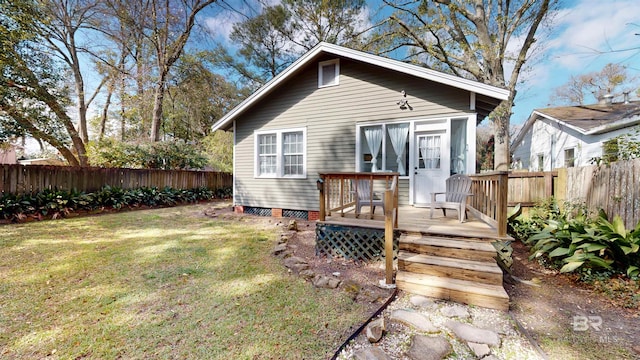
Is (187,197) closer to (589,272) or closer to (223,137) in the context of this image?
(223,137)

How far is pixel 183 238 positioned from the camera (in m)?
5.25

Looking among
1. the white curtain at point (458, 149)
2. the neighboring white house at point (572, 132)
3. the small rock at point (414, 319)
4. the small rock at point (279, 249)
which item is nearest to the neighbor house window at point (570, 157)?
the neighboring white house at point (572, 132)

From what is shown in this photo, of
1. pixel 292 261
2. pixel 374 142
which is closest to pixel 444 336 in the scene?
pixel 292 261

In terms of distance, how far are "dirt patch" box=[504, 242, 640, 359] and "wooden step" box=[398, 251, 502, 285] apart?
380mm

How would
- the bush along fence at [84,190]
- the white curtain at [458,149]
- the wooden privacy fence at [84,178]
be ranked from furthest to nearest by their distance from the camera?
1. the wooden privacy fence at [84,178]
2. the bush along fence at [84,190]
3. the white curtain at [458,149]

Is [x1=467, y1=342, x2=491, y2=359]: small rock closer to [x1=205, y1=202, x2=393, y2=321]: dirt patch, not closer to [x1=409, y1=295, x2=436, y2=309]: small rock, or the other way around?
[x1=409, y1=295, x2=436, y2=309]: small rock

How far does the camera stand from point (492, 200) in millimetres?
3980

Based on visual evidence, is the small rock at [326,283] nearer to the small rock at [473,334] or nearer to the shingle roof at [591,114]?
the small rock at [473,334]

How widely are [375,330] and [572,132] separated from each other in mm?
14160

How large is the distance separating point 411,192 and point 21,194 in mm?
10241

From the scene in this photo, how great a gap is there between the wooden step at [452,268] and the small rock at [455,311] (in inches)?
15.4

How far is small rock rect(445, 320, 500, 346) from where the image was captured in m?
2.11

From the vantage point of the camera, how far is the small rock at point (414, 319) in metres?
2.29

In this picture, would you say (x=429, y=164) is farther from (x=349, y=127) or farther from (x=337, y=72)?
(x=337, y=72)
